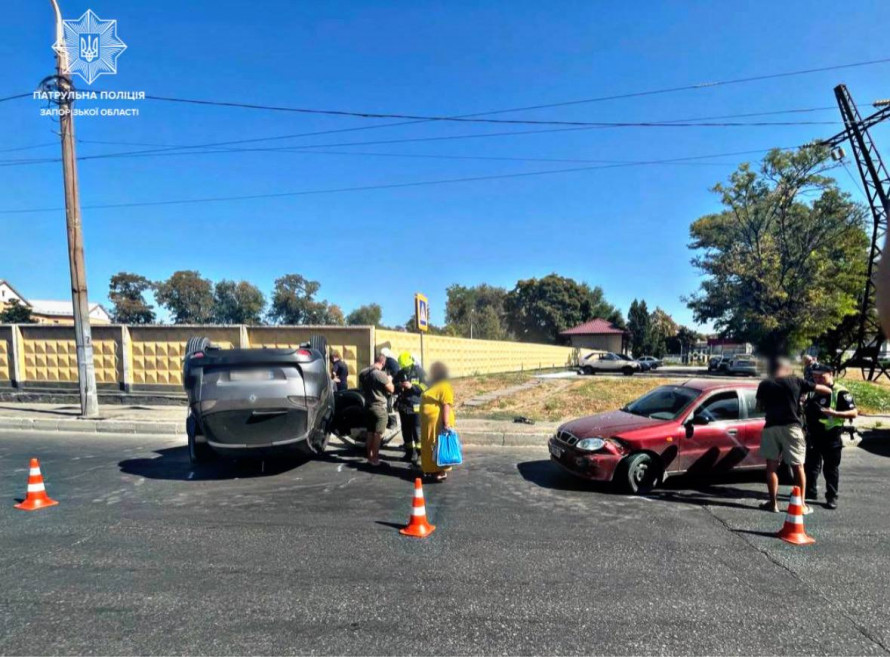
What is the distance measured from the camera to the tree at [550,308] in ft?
202

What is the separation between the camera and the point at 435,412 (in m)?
6.56

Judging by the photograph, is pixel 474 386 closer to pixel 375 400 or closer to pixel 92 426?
pixel 375 400

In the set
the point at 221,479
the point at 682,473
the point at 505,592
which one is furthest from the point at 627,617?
the point at 221,479

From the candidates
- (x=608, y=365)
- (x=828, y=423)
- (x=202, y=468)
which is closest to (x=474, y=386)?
(x=202, y=468)

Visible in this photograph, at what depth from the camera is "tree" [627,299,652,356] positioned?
61094mm

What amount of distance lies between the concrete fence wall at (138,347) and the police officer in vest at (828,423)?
27.1ft

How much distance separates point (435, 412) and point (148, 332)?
439 inches

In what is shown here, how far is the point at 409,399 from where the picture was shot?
7617mm

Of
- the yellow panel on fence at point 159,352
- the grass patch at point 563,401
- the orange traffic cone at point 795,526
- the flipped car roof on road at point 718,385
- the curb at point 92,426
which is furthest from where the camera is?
the yellow panel on fence at point 159,352

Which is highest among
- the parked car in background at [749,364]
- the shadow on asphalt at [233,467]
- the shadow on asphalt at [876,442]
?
the parked car in background at [749,364]

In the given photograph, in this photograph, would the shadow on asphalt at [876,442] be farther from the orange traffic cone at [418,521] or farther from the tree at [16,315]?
the tree at [16,315]

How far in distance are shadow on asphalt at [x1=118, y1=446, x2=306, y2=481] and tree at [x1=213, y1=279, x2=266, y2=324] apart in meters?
55.4

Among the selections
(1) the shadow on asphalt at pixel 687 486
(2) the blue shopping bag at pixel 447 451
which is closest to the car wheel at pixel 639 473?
(1) the shadow on asphalt at pixel 687 486

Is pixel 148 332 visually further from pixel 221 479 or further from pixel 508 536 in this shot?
pixel 508 536
